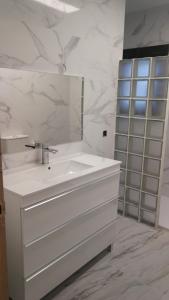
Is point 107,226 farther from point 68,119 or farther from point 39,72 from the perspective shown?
point 39,72

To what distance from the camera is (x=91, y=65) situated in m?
2.48

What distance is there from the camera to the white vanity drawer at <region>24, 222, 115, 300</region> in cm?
170

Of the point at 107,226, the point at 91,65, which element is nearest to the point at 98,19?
the point at 91,65

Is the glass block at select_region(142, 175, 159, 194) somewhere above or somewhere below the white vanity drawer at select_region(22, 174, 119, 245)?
below

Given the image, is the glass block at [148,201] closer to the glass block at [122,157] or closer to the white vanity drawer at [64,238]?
the glass block at [122,157]

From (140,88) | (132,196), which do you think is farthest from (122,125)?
(132,196)

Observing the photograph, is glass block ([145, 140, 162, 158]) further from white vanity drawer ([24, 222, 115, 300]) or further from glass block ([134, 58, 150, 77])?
white vanity drawer ([24, 222, 115, 300])

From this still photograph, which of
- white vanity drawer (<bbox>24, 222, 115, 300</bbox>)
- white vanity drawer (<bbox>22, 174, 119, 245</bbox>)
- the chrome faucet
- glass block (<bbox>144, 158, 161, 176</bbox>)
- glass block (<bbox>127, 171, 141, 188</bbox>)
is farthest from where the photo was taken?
glass block (<bbox>127, 171, 141, 188</bbox>)

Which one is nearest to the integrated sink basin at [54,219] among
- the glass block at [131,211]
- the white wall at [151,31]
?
the glass block at [131,211]

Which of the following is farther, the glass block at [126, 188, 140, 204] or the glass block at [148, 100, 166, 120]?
the glass block at [126, 188, 140, 204]

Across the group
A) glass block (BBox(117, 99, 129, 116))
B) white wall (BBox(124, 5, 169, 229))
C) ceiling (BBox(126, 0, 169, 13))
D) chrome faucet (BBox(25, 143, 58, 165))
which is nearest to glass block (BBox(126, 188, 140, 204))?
white wall (BBox(124, 5, 169, 229))

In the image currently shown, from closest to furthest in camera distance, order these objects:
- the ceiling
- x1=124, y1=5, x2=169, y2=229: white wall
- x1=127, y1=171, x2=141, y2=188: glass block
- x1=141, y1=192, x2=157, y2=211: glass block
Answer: x1=141, y1=192, x2=157, y2=211: glass block → x1=127, y1=171, x2=141, y2=188: glass block → the ceiling → x1=124, y1=5, x2=169, y2=229: white wall

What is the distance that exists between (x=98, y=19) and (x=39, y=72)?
0.95m

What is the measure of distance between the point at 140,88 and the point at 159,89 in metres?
0.23
